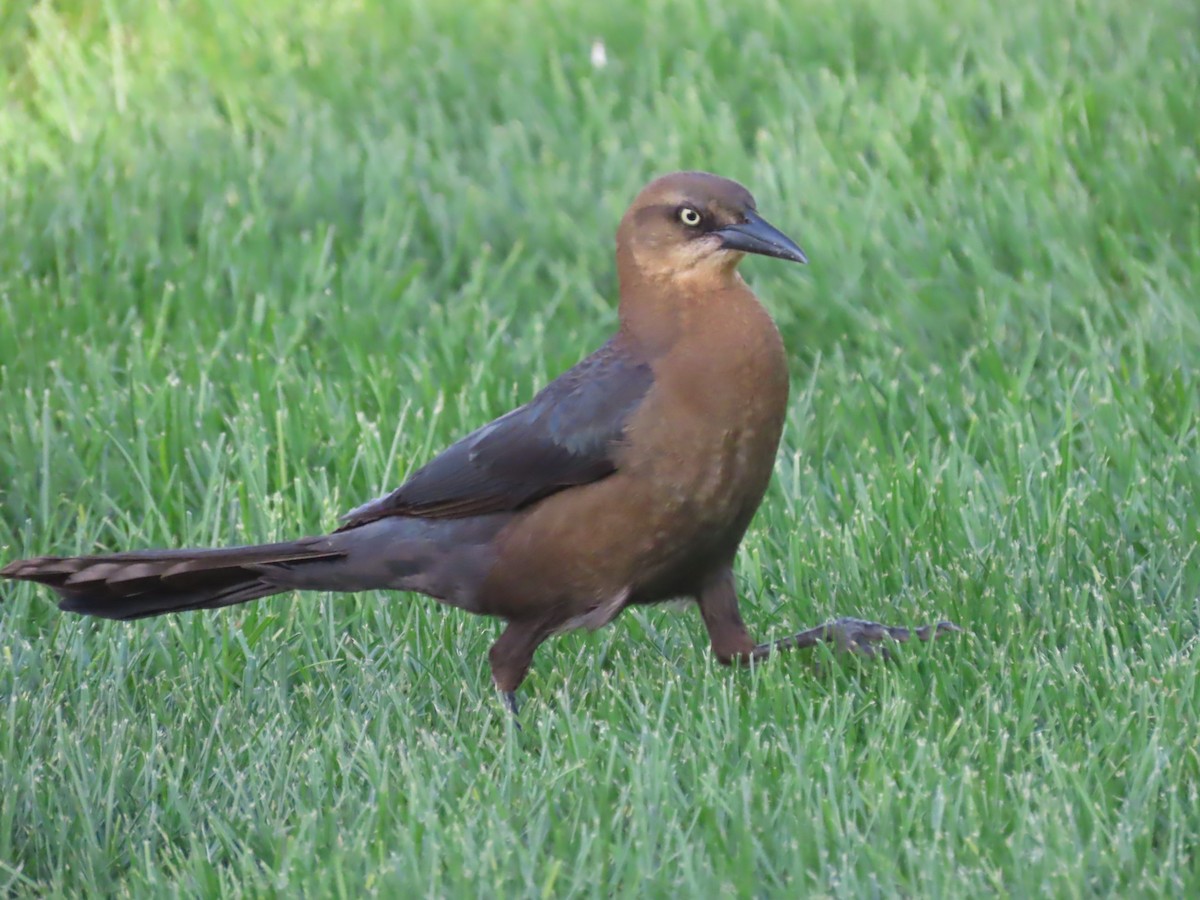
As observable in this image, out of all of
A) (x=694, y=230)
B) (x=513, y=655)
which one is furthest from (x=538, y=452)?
(x=694, y=230)

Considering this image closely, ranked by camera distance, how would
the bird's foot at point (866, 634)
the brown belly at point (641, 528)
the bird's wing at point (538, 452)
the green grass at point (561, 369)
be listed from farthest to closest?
the bird's foot at point (866, 634) → the bird's wing at point (538, 452) → the brown belly at point (641, 528) → the green grass at point (561, 369)

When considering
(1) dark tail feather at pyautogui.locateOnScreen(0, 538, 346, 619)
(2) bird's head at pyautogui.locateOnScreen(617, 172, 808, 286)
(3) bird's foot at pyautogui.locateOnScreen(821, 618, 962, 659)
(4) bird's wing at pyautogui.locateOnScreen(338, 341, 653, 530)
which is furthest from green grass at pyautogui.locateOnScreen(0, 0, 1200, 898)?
(2) bird's head at pyautogui.locateOnScreen(617, 172, 808, 286)

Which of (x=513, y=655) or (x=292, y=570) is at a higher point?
(x=292, y=570)

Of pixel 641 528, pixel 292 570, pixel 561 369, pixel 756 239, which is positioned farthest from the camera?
pixel 561 369

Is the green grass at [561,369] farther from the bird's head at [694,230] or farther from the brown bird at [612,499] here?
the bird's head at [694,230]

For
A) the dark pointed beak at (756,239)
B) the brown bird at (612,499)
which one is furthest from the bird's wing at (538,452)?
the dark pointed beak at (756,239)

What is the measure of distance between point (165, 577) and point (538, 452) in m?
0.89

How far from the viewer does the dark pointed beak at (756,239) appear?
3861 millimetres

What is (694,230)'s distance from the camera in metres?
3.96

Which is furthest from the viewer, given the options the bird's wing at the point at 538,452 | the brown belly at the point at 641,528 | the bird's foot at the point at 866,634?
the bird's foot at the point at 866,634

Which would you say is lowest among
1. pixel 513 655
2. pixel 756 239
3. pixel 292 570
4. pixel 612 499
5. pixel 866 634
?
pixel 866 634

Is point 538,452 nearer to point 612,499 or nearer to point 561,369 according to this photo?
point 612,499

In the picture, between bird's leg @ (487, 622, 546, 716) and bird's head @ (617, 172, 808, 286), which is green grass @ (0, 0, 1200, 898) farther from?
bird's head @ (617, 172, 808, 286)

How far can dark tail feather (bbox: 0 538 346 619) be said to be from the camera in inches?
154
